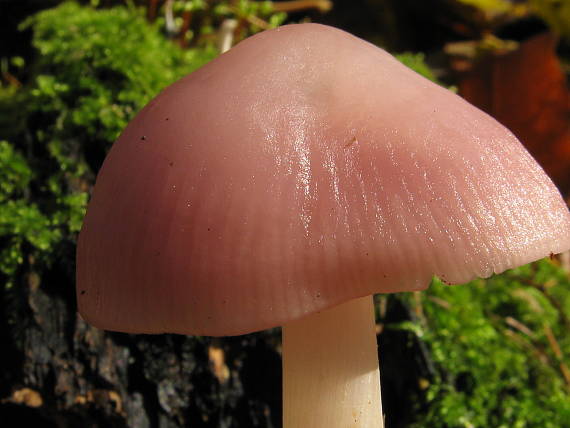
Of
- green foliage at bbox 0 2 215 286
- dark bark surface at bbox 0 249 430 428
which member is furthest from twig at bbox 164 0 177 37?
dark bark surface at bbox 0 249 430 428

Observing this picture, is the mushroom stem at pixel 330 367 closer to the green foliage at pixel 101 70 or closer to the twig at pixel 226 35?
the green foliage at pixel 101 70

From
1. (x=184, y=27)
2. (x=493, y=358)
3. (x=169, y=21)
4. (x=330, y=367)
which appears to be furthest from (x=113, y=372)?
(x=184, y=27)

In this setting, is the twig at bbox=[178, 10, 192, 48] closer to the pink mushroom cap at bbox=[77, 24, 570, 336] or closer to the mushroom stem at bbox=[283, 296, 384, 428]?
the pink mushroom cap at bbox=[77, 24, 570, 336]

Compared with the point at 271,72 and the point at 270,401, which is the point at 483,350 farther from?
the point at 271,72

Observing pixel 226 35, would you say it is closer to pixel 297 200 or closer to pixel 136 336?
pixel 136 336

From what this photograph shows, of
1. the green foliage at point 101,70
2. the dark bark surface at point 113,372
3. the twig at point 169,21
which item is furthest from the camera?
the twig at point 169,21

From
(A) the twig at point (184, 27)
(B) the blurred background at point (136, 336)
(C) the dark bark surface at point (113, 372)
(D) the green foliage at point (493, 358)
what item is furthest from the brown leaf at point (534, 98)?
(C) the dark bark surface at point (113, 372)
